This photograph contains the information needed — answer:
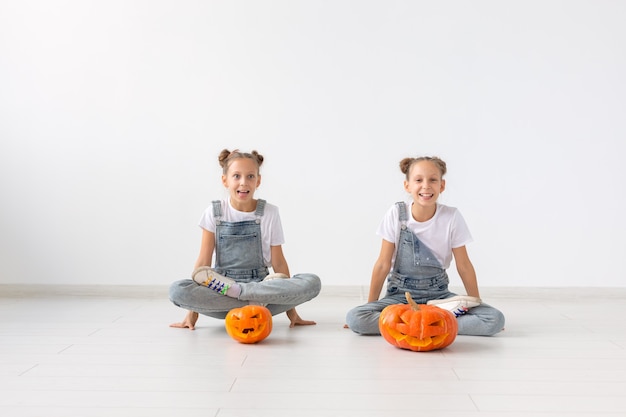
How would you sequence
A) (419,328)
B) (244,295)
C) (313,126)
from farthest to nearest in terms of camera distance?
(313,126)
(244,295)
(419,328)

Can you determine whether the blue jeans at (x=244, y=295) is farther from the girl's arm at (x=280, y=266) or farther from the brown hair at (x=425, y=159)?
the brown hair at (x=425, y=159)

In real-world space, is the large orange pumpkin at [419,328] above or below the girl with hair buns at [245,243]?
below

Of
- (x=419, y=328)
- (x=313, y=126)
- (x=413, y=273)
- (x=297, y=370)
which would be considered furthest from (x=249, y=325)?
(x=313, y=126)

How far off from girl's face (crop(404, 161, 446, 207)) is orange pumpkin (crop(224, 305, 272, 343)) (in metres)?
0.68

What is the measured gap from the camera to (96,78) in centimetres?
369

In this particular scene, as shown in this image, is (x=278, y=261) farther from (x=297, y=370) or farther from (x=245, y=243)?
(x=297, y=370)

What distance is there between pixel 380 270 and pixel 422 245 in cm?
17

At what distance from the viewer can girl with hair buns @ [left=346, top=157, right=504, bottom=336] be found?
8.56 feet

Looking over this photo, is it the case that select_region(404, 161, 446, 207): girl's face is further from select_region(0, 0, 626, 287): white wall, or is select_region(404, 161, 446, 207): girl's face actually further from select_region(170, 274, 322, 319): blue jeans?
select_region(0, 0, 626, 287): white wall

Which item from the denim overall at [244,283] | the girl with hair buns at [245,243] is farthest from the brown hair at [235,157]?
the denim overall at [244,283]

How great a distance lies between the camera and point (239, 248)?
8.84 ft

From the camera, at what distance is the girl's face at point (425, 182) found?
102 inches

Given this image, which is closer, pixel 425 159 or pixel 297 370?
pixel 297 370

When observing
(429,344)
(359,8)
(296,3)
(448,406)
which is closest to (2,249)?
(296,3)
